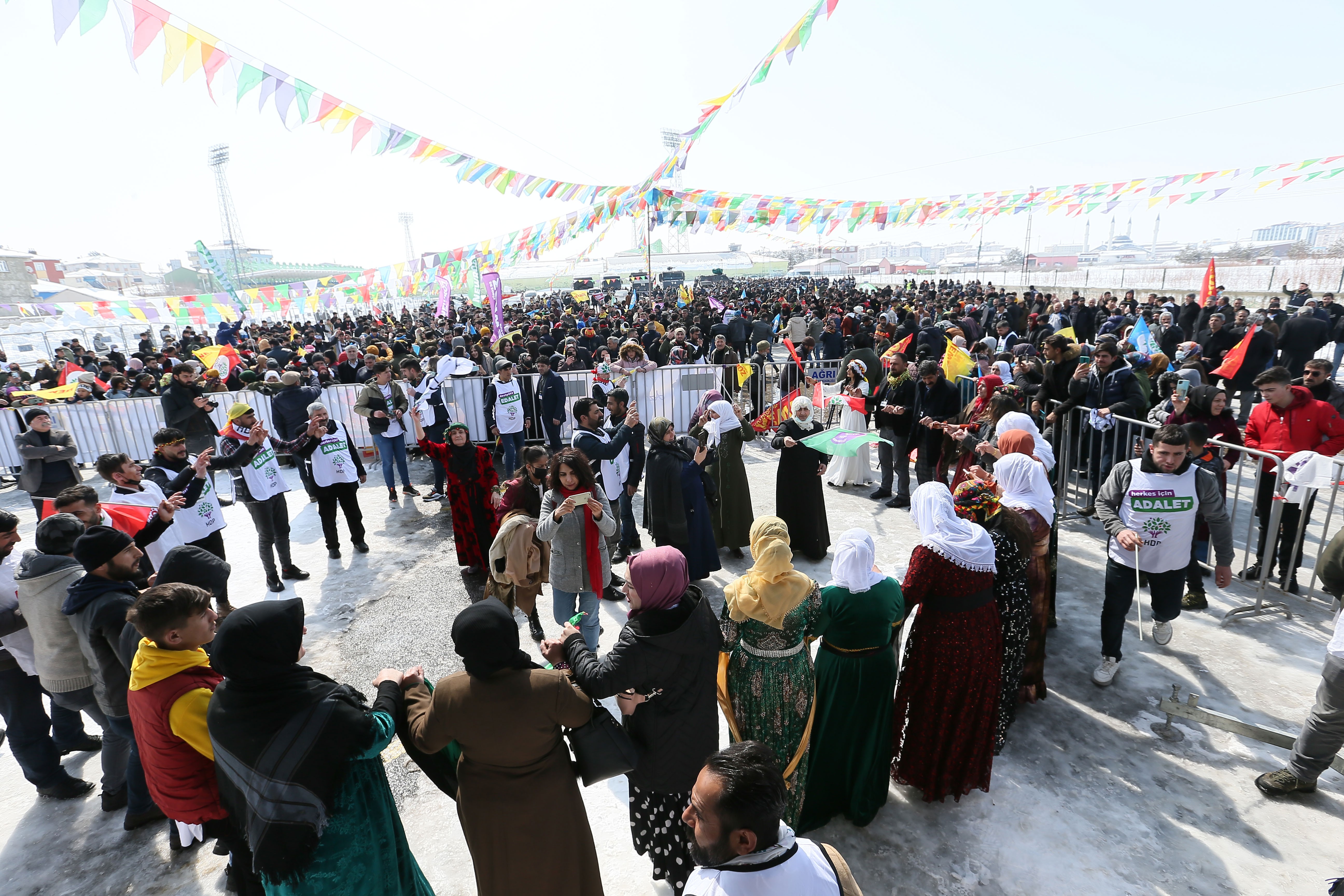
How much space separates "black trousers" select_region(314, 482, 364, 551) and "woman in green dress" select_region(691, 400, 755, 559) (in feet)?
11.8

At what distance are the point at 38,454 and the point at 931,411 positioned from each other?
921cm

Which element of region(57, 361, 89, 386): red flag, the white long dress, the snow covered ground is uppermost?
region(57, 361, 89, 386): red flag

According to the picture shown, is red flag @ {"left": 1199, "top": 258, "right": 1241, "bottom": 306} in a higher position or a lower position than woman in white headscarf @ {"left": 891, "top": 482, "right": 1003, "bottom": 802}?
higher

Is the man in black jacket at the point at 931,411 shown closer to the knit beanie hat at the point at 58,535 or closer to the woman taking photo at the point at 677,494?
the woman taking photo at the point at 677,494

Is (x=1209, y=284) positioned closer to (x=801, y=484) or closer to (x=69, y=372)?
(x=801, y=484)

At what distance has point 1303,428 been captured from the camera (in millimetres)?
4977

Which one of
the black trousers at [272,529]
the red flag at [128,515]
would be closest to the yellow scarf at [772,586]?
the red flag at [128,515]

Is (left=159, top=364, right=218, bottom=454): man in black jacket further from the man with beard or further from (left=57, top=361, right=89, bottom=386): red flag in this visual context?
the man with beard

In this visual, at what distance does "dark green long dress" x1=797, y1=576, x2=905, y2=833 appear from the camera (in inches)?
112

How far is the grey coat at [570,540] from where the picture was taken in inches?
163

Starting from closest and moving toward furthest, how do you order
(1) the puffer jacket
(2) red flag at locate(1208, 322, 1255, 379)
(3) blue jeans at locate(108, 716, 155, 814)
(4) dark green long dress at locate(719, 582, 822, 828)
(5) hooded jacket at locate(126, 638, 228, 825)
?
(5) hooded jacket at locate(126, 638, 228, 825), (1) the puffer jacket, (4) dark green long dress at locate(719, 582, 822, 828), (3) blue jeans at locate(108, 716, 155, 814), (2) red flag at locate(1208, 322, 1255, 379)

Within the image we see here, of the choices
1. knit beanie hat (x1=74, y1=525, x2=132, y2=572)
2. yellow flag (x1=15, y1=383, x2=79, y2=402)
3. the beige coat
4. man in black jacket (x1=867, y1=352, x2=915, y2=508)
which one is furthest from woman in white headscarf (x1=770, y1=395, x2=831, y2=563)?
yellow flag (x1=15, y1=383, x2=79, y2=402)

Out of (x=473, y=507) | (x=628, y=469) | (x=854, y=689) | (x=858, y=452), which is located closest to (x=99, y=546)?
(x=473, y=507)

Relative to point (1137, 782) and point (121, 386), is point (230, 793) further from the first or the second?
point (121, 386)
